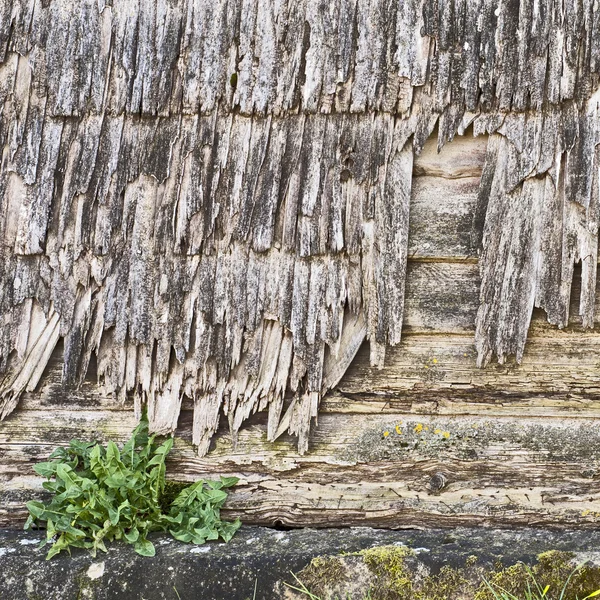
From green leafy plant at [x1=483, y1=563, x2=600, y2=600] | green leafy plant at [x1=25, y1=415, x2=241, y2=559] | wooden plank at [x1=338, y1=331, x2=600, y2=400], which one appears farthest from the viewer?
wooden plank at [x1=338, y1=331, x2=600, y2=400]

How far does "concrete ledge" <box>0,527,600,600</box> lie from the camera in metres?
2.51

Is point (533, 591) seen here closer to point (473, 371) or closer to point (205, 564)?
point (473, 371)

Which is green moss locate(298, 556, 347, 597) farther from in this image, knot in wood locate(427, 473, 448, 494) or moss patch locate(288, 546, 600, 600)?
knot in wood locate(427, 473, 448, 494)

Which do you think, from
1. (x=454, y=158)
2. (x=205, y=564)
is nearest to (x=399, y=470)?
(x=205, y=564)

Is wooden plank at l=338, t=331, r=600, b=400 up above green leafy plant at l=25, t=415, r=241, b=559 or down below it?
above

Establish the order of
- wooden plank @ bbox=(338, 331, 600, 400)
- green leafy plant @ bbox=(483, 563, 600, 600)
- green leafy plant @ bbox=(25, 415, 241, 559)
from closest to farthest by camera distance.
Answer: green leafy plant @ bbox=(483, 563, 600, 600)
green leafy plant @ bbox=(25, 415, 241, 559)
wooden plank @ bbox=(338, 331, 600, 400)

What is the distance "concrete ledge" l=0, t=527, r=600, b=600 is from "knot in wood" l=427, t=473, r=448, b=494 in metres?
0.22

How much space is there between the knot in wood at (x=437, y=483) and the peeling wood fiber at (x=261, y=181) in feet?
1.71

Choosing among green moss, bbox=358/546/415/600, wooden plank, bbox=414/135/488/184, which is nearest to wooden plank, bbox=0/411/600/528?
green moss, bbox=358/546/415/600

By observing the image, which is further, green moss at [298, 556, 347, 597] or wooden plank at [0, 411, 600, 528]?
wooden plank at [0, 411, 600, 528]

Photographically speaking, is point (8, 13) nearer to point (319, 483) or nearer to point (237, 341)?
point (237, 341)

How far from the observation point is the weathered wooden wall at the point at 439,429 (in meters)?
2.79

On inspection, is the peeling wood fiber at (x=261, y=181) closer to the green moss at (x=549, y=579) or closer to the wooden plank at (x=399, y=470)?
the wooden plank at (x=399, y=470)

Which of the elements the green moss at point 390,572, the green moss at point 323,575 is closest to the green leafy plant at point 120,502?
the green moss at point 323,575
